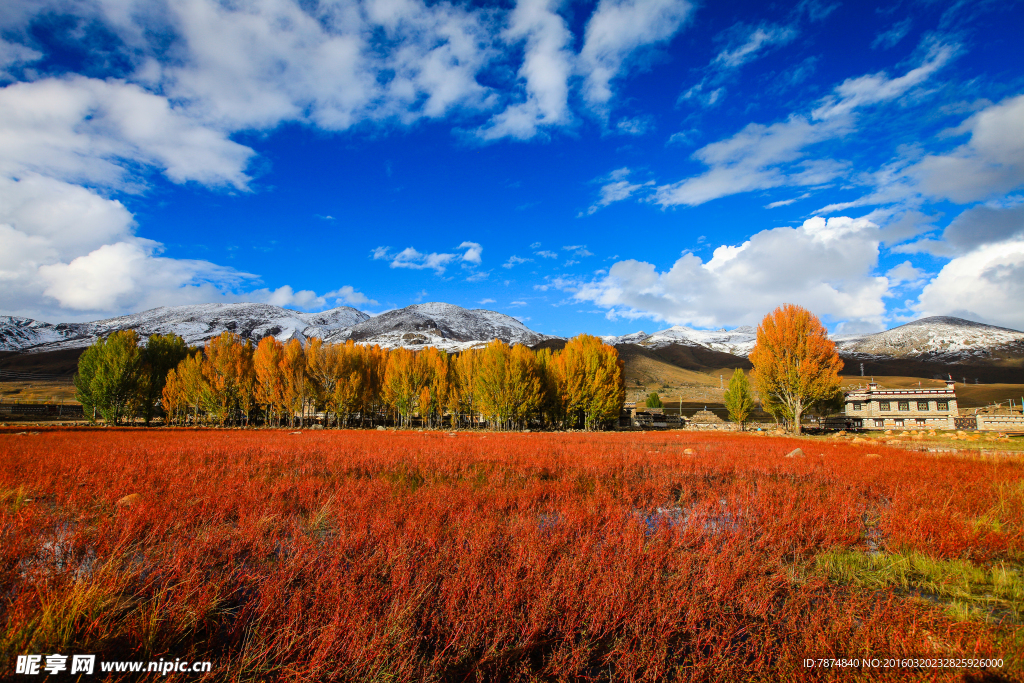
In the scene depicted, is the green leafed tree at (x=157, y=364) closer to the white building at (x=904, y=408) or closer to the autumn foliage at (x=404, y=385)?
the autumn foliage at (x=404, y=385)

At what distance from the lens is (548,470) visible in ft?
36.7

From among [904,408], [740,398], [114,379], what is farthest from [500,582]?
[904,408]

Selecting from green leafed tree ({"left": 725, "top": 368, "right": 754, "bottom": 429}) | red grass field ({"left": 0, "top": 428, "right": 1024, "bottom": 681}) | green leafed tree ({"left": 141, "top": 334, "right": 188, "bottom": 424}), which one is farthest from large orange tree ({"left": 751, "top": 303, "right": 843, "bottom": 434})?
green leafed tree ({"left": 141, "top": 334, "right": 188, "bottom": 424})

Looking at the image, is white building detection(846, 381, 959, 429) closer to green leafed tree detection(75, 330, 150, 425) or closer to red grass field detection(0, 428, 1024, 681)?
red grass field detection(0, 428, 1024, 681)

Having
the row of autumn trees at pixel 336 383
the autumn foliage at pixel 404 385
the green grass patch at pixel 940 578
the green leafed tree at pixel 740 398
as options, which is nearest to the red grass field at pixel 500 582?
the green grass patch at pixel 940 578

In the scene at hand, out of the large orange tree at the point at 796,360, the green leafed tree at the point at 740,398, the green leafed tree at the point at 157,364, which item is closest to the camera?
the large orange tree at the point at 796,360

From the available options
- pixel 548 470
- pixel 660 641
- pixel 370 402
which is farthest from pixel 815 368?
pixel 370 402

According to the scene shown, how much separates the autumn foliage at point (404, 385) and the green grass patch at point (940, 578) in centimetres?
3844

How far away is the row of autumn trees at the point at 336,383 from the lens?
147 ft

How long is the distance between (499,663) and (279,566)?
8.99 feet

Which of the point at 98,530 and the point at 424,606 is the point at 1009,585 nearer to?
the point at 424,606

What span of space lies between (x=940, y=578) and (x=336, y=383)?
52.1 meters

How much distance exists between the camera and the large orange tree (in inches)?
1348

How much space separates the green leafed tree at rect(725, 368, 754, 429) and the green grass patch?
48454mm
